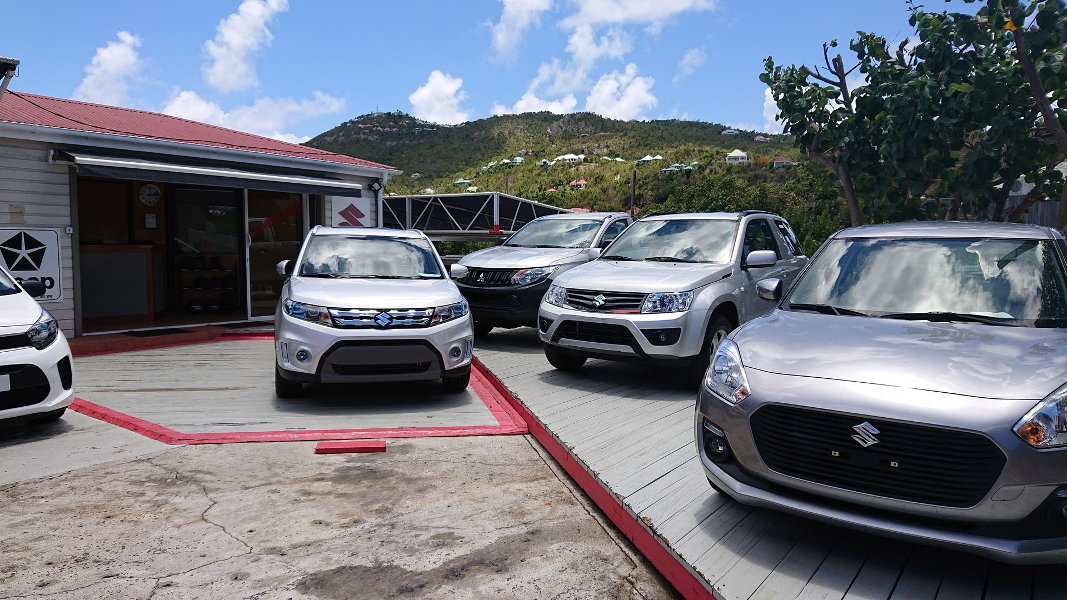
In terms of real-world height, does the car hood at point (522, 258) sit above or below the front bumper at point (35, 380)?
above

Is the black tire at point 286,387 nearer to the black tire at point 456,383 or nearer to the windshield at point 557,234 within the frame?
the black tire at point 456,383

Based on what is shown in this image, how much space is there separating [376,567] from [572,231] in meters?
7.63

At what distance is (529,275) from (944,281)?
226 inches

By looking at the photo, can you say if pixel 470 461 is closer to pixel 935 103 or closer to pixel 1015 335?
pixel 1015 335

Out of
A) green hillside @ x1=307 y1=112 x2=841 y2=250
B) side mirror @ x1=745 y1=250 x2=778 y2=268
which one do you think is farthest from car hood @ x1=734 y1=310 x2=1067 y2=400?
green hillside @ x1=307 y1=112 x2=841 y2=250

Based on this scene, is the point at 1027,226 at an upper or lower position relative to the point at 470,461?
upper

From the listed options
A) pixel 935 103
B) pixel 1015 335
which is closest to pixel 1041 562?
pixel 1015 335

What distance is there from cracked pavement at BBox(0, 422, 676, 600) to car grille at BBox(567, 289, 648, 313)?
1.90 m

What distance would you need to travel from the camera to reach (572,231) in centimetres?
1059

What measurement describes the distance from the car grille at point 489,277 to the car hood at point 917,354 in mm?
5643

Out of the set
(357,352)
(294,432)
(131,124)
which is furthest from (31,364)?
(131,124)

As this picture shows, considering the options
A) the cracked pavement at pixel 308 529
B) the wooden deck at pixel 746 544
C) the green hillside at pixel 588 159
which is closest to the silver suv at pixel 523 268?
the wooden deck at pixel 746 544

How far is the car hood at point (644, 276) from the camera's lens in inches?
260

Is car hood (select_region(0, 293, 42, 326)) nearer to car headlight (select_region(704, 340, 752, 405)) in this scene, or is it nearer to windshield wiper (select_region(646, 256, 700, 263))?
car headlight (select_region(704, 340, 752, 405))
